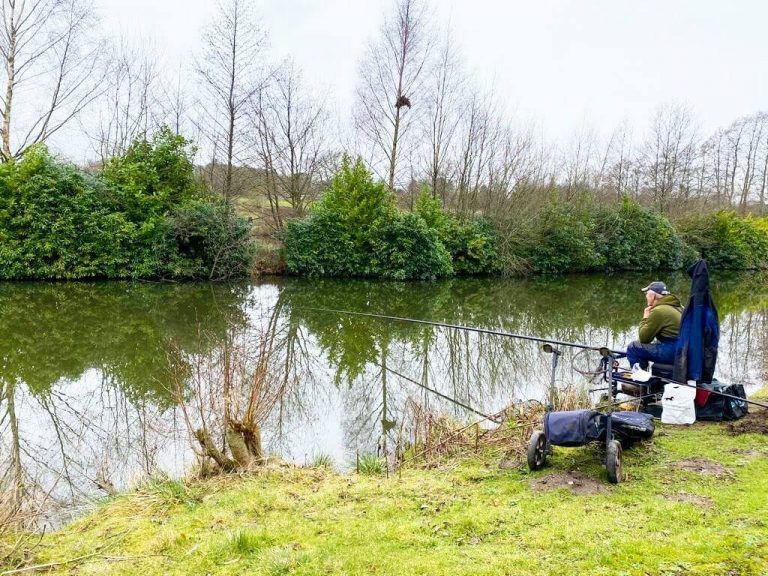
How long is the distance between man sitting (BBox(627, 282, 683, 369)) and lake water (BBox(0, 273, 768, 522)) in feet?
6.22

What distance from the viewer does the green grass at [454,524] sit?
301 cm

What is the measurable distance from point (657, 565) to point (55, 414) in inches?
273

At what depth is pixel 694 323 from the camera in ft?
17.3

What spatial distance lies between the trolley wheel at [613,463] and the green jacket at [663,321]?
2.26m

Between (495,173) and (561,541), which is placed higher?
(495,173)

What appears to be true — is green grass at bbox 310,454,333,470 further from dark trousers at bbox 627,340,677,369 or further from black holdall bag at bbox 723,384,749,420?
black holdall bag at bbox 723,384,749,420

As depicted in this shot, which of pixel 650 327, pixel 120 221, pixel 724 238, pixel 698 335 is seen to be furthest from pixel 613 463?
pixel 724 238

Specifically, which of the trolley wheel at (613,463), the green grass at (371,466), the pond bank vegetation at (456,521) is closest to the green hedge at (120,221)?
the green grass at (371,466)

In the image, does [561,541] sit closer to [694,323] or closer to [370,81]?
[694,323]

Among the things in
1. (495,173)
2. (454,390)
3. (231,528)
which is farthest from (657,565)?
(495,173)

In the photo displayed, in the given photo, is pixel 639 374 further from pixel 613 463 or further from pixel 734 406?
pixel 613 463

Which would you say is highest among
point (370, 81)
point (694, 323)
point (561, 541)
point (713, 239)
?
point (370, 81)

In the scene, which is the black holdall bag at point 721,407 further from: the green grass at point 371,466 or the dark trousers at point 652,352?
the green grass at point 371,466

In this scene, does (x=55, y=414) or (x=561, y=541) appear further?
(x=55, y=414)
